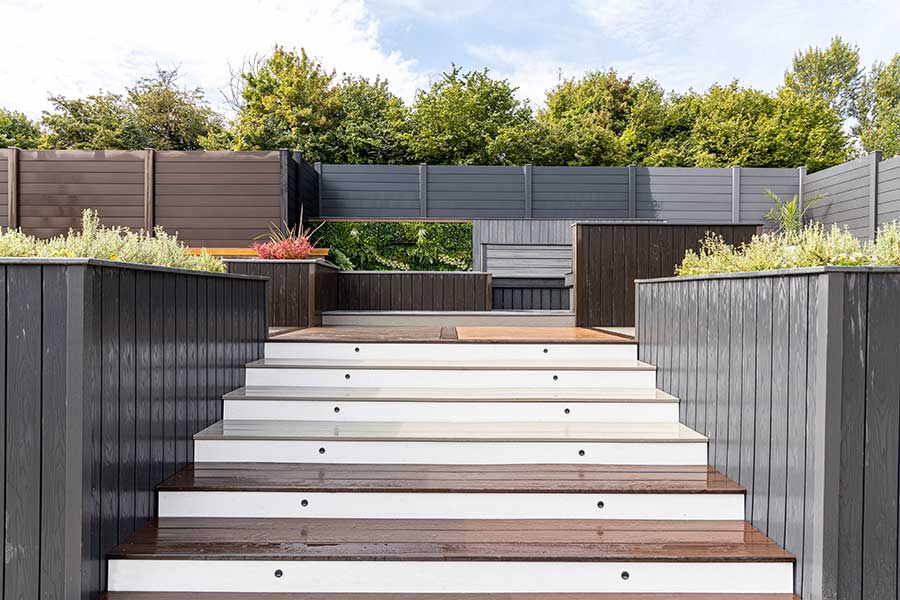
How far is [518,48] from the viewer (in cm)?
1880

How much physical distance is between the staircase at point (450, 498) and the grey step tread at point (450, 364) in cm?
2

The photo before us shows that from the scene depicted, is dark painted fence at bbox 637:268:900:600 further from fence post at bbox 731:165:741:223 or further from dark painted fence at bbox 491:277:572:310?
fence post at bbox 731:165:741:223

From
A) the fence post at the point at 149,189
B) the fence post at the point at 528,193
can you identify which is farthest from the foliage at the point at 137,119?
the fence post at the point at 528,193

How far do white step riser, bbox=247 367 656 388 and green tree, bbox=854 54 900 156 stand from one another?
24190mm

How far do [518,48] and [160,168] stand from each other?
14269 millimetres

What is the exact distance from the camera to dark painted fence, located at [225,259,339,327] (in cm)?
474

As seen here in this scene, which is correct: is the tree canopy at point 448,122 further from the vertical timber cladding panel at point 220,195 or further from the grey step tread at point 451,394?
the grey step tread at point 451,394

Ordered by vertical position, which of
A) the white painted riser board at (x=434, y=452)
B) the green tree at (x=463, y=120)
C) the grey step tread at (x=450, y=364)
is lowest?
the white painted riser board at (x=434, y=452)

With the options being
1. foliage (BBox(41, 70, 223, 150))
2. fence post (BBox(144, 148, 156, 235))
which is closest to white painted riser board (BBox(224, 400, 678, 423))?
fence post (BBox(144, 148, 156, 235))

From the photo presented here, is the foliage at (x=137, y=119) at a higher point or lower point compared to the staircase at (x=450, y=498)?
higher

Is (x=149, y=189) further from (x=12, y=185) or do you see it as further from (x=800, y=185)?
(x=800, y=185)

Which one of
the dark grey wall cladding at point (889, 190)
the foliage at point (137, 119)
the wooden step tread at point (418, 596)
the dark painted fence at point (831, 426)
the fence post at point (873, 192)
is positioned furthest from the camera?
the foliage at point (137, 119)

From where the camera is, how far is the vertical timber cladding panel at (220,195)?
7512mm

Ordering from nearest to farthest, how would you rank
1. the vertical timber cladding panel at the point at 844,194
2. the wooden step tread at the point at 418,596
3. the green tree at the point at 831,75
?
1. the wooden step tread at the point at 418,596
2. the vertical timber cladding panel at the point at 844,194
3. the green tree at the point at 831,75
